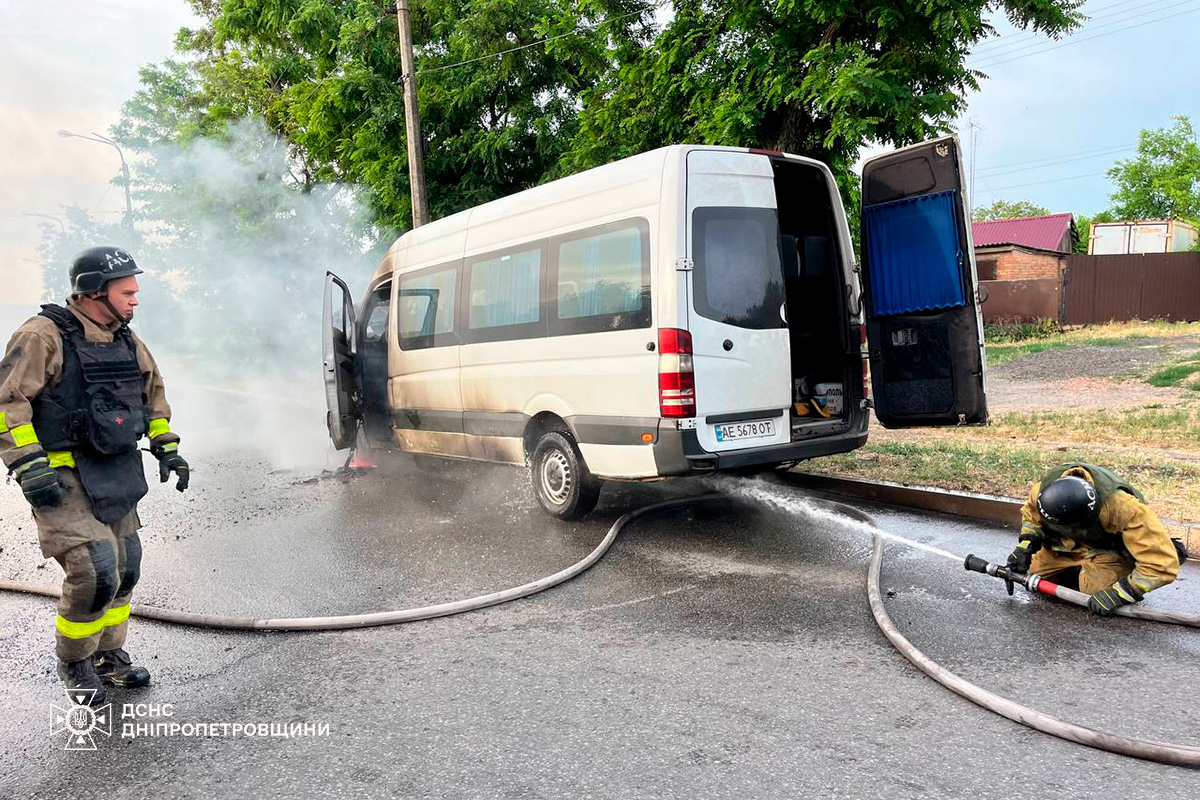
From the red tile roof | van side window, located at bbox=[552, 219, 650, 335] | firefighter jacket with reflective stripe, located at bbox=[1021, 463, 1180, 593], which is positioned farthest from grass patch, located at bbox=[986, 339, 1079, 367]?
the red tile roof

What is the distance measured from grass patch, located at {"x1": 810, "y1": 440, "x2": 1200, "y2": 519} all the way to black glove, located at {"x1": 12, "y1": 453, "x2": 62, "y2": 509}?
5.59m

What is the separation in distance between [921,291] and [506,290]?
3.22 meters

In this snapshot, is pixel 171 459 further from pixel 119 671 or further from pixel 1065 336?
pixel 1065 336

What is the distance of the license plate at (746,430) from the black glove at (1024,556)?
68.3 inches

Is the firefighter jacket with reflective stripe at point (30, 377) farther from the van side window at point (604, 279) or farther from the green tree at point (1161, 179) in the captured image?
the green tree at point (1161, 179)

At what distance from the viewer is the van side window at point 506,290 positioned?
625 centimetres

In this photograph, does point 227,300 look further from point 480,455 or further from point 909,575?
point 909,575

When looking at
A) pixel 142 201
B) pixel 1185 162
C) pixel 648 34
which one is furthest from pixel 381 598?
pixel 1185 162

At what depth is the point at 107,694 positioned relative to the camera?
3.47 m

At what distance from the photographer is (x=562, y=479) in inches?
243

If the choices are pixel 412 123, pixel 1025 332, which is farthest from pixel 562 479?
pixel 1025 332

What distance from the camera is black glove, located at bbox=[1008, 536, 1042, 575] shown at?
410cm

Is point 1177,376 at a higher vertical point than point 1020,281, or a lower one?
lower

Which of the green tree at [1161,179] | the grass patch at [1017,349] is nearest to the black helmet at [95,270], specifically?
the grass patch at [1017,349]
